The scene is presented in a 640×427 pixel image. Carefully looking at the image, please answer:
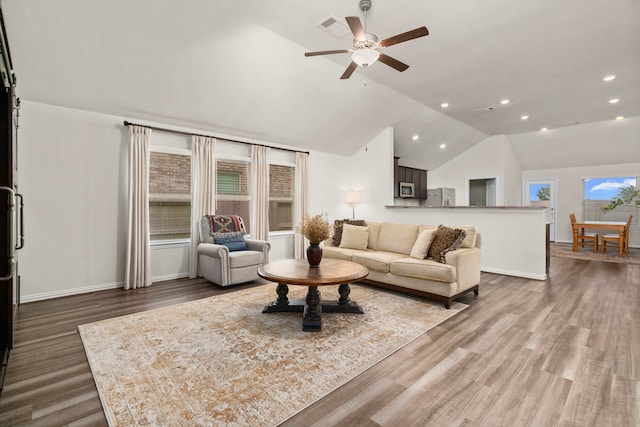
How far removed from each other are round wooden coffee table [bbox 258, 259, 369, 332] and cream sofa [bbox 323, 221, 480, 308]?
78 centimetres

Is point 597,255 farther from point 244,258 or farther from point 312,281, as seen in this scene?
point 244,258

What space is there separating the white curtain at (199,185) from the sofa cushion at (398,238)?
2.91 meters

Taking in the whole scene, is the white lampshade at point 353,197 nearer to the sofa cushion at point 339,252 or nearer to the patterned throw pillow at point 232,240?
the sofa cushion at point 339,252

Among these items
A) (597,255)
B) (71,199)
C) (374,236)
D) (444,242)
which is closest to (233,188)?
(71,199)

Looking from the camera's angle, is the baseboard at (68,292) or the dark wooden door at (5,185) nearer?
the dark wooden door at (5,185)

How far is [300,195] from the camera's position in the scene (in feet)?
22.0

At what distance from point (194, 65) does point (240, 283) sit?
3103 mm

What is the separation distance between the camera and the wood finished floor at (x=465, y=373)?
1775 mm

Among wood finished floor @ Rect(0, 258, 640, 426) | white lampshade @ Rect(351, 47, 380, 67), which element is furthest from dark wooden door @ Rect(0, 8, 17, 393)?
white lampshade @ Rect(351, 47, 380, 67)

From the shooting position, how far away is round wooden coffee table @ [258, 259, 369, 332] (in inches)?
115

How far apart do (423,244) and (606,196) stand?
27.8ft

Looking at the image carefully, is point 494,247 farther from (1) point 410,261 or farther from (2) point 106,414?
(2) point 106,414

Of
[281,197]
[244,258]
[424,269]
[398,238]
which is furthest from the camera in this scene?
[281,197]

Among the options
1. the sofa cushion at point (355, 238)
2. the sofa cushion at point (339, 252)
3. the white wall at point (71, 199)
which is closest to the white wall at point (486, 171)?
the sofa cushion at point (355, 238)
